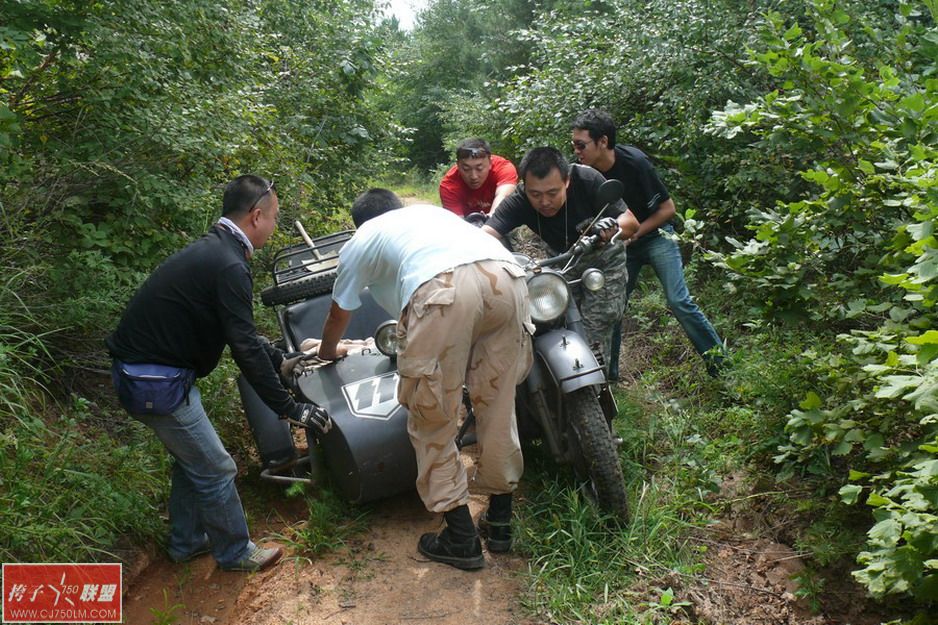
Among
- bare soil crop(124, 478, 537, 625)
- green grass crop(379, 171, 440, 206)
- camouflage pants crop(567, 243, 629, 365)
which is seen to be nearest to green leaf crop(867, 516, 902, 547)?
bare soil crop(124, 478, 537, 625)

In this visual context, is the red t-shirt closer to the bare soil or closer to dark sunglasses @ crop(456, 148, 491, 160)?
dark sunglasses @ crop(456, 148, 491, 160)

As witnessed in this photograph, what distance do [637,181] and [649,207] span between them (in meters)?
0.20

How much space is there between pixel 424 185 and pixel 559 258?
50.5 feet

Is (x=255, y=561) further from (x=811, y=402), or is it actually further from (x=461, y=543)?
(x=811, y=402)

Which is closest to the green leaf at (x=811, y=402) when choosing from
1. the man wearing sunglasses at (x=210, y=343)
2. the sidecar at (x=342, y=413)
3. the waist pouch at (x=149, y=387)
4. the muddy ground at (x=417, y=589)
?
the muddy ground at (x=417, y=589)

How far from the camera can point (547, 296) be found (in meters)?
3.46

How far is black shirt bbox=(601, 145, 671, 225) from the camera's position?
4.62 meters

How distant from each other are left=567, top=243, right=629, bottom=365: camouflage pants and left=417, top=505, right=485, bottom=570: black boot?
4.21 feet

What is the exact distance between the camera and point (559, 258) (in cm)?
363

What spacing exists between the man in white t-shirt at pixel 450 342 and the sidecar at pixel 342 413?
328 millimetres

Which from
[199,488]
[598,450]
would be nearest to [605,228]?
[598,450]

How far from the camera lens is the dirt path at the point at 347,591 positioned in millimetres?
3051

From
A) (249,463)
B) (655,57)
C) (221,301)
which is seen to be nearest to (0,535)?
(221,301)

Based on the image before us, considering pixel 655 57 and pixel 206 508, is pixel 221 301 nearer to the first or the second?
pixel 206 508
